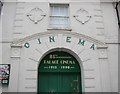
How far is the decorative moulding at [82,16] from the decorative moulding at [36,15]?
1.91 m

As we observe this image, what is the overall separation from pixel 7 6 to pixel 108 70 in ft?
22.2

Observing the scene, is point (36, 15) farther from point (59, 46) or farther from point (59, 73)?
point (59, 73)

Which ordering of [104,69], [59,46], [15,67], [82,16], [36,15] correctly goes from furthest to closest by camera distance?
[82,16]
[36,15]
[59,46]
[104,69]
[15,67]

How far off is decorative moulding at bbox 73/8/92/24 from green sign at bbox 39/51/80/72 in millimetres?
2104

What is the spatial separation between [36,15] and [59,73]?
11.6 feet

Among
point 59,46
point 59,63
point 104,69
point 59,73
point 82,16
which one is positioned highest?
point 82,16

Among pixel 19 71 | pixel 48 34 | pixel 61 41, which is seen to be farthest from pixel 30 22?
pixel 19 71

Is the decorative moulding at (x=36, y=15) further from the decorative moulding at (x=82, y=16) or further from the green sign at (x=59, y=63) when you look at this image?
the green sign at (x=59, y=63)

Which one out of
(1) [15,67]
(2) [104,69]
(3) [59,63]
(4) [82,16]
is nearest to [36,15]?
(4) [82,16]

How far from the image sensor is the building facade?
1133cm

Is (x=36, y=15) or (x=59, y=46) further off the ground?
(x=36, y=15)

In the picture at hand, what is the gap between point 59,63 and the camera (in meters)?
12.0

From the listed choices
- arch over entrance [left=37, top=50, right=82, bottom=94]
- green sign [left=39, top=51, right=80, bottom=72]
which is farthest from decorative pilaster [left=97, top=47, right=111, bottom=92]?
green sign [left=39, top=51, right=80, bottom=72]

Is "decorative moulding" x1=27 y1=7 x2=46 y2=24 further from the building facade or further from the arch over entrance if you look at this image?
the arch over entrance
